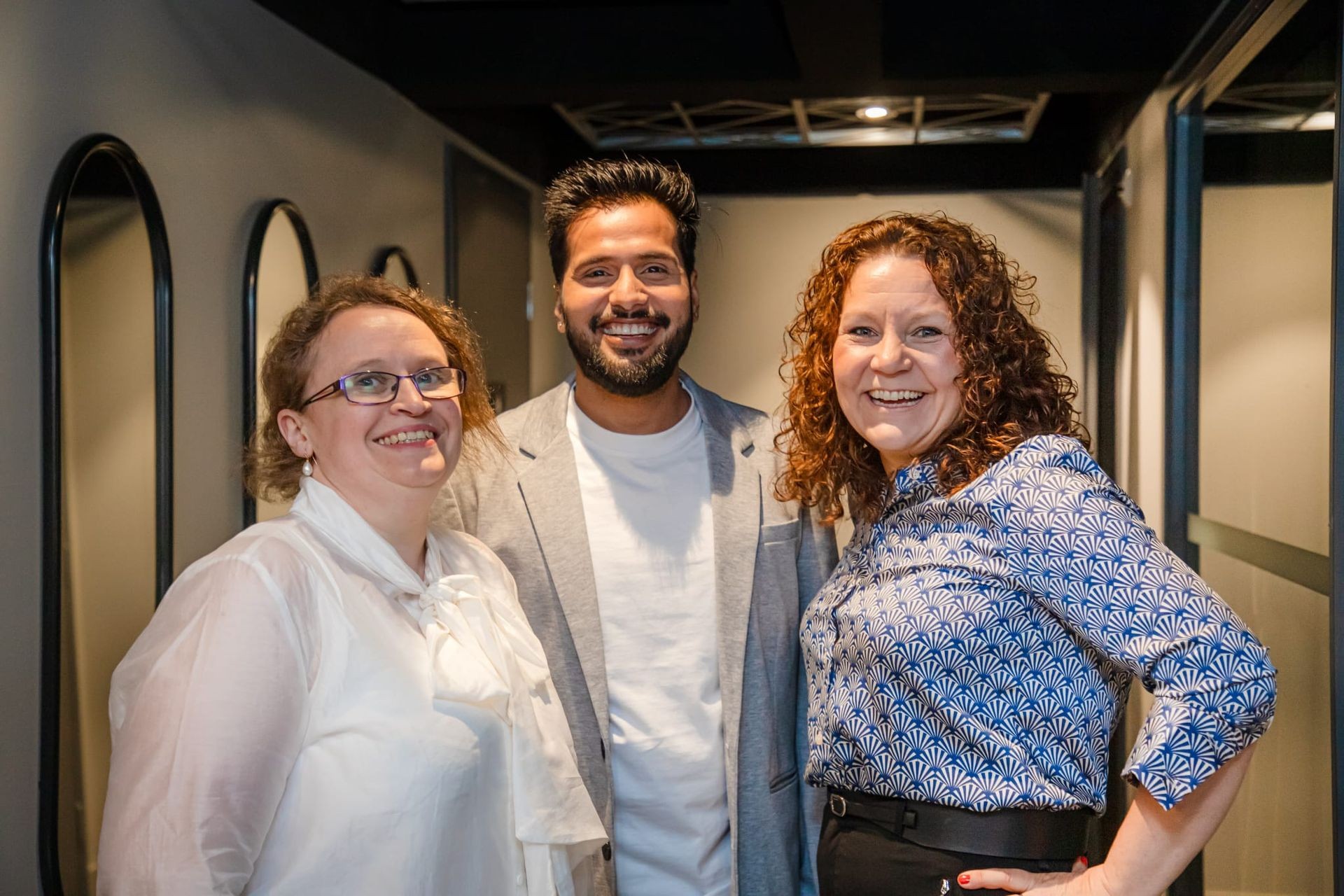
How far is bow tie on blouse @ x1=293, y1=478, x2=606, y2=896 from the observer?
5.10 ft

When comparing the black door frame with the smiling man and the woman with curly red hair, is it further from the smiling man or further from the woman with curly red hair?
the smiling man

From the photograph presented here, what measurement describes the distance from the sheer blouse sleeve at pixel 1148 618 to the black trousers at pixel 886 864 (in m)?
0.25

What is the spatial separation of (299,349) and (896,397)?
33.7 inches

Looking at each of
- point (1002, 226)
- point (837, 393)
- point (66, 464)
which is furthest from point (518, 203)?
point (837, 393)

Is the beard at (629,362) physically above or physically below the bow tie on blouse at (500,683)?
above

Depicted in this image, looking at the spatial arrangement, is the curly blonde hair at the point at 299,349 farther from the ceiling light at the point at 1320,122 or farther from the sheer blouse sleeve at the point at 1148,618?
the ceiling light at the point at 1320,122

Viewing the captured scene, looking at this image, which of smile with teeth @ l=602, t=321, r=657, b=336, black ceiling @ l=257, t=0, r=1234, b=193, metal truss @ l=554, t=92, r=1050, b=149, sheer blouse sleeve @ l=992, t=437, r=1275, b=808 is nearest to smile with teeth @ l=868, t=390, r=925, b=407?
sheer blouse sleeve @ l=992, t=437, r=1275, b=808

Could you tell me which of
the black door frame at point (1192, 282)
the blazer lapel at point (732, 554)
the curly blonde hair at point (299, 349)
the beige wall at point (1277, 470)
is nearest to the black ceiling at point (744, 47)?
the black door frame at point (1192, 282)

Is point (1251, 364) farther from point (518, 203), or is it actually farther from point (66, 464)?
point (518, 203)

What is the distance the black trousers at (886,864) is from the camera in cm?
147

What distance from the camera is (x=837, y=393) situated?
69.5 inches

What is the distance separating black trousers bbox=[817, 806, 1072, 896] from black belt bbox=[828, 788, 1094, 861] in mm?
12

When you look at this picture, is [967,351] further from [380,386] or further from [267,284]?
[267,284]

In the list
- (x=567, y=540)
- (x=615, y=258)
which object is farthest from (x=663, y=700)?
(x=615, y=258)
